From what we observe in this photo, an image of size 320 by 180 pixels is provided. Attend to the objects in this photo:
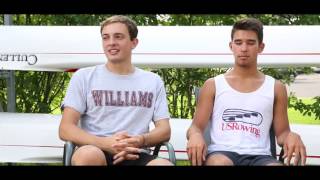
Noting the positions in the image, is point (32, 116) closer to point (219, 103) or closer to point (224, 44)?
point (224, 44)

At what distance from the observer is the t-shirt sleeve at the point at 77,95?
2232 mm

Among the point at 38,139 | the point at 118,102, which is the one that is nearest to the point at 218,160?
the point at 118,102

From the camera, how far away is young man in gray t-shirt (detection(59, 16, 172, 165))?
2221 millimetres

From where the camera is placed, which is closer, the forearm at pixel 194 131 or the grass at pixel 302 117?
the forearm at pixel 194 131

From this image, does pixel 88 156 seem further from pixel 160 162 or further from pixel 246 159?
pixel 246 159

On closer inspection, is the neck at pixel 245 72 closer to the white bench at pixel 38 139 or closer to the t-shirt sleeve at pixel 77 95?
the t-shirt sleeve at pixel 77 95

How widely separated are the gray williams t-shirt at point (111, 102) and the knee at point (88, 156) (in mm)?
148

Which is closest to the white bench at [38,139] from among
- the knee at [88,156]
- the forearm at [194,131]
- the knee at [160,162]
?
the forearm at [194,131]

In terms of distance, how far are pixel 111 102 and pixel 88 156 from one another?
26 centimetres

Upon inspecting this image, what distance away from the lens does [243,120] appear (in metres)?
2.27

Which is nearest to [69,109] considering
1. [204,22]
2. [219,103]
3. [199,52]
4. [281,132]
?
[219,103]

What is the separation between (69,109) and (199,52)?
1238 mm

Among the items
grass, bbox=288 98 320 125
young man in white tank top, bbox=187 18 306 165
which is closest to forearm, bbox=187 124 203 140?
young man in white tank top, bbox=187 18 306 165
